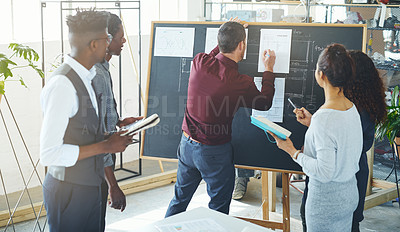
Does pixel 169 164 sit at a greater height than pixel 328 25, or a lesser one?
lesser

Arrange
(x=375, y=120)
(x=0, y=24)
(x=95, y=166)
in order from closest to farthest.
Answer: (x=95, y=166) → (x=375, y=120) → (x=0, y=24)

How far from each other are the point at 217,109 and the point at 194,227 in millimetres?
1016

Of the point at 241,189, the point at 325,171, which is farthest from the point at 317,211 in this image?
the point at 241,189

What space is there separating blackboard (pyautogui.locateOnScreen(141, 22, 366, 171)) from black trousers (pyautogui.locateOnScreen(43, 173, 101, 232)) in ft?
4.76

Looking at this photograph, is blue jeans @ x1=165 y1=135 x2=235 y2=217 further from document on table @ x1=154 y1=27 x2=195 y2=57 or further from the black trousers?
the black trousers

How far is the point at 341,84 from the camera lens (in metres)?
2.32

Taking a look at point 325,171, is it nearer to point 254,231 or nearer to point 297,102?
point 254,231

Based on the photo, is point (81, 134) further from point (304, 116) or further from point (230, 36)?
point (304, 116)

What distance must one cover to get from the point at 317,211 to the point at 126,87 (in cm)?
342

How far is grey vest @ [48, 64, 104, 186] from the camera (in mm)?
1951

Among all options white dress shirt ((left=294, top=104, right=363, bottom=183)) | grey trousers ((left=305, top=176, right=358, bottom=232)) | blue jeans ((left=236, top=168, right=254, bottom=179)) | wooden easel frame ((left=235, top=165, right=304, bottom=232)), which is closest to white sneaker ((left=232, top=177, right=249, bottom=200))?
blue jeans ((left=236, top=168, right=254, bottom=179))

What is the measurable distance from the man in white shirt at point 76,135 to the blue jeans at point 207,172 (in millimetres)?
945

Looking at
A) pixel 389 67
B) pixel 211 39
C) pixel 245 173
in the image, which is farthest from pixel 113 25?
pixel 389 67

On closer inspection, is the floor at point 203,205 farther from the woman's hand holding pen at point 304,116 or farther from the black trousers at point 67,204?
the black trousers at point 67,204
